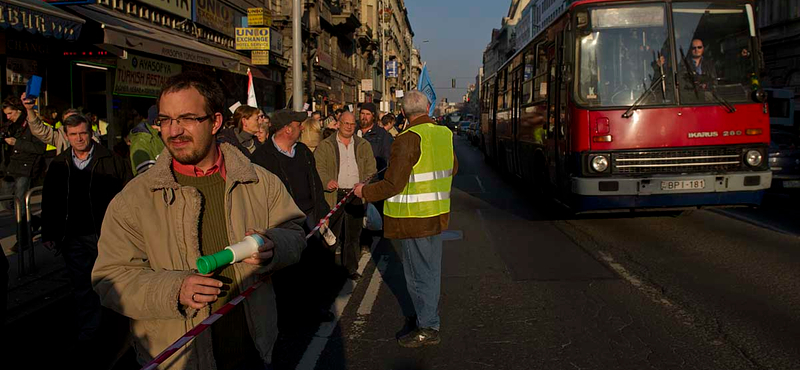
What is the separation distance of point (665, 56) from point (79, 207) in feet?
23.9

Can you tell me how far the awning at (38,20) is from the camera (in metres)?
8.44

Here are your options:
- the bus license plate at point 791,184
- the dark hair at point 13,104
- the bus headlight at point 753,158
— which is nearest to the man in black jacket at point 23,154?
the dark hair at point 13,104

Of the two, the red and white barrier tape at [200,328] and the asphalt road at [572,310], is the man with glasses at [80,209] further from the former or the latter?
the red and white barrier tape at [200,328]

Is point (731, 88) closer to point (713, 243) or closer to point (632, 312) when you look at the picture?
point (713, 243)

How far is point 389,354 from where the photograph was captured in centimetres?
469

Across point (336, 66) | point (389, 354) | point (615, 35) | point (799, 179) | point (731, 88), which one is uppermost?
point (336, 66)

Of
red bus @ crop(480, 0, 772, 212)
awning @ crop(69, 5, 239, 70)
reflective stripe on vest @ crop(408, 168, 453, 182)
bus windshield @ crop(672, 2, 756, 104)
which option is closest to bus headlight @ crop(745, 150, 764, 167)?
red bus @ crop(480, 0, 772, 212)

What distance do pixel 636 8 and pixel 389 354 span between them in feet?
20.8

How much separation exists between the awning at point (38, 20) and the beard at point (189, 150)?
24.5ft

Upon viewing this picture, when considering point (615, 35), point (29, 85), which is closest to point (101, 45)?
point (29, 85)

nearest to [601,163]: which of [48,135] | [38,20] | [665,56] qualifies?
[665,56]

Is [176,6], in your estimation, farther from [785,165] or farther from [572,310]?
[785,165]

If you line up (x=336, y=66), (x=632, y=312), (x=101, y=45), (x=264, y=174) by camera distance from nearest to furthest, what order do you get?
(x=264, y=174)
(x=632, y=312)
(x=101, y=45)
(x=336, y=66)

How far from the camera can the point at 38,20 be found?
9055 mm
